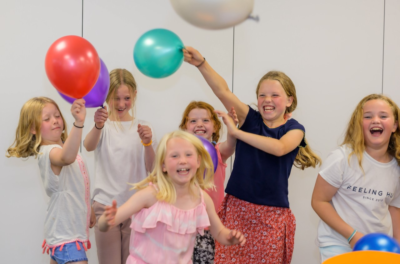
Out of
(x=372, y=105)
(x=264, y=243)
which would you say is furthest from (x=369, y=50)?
(x=264, y=243)

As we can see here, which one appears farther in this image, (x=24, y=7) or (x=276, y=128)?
(x=24, y=7)

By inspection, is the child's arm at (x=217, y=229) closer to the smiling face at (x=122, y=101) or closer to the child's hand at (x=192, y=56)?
the child's hand at (x=192, y=56)

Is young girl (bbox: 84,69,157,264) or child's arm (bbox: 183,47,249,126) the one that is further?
young girl (bbox: 84,69,157,264)

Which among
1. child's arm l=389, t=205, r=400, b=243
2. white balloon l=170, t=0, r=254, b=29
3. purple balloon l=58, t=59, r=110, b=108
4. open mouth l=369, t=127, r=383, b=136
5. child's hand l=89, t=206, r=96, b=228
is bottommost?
child's hand l=89, t=206, r=96, b=228

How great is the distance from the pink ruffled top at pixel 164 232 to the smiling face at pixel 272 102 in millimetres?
586

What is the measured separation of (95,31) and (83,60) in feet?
3.41

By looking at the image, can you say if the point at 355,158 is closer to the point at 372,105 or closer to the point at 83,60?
the point at 372,105

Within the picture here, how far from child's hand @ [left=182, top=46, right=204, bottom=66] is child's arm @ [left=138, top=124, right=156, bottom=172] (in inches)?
17.7

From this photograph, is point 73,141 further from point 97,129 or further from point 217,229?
point 217,229

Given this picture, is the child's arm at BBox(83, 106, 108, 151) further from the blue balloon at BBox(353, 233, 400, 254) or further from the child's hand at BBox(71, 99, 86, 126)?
the blue balloon at BBox(353, 233, 400, 254)

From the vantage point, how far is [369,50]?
294cm

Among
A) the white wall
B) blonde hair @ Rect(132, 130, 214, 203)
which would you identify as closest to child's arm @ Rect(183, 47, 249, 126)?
blonde hair @ Rect(132, 130, 214, 203)

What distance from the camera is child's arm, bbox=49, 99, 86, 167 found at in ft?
6.15

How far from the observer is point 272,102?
80.7 inches
